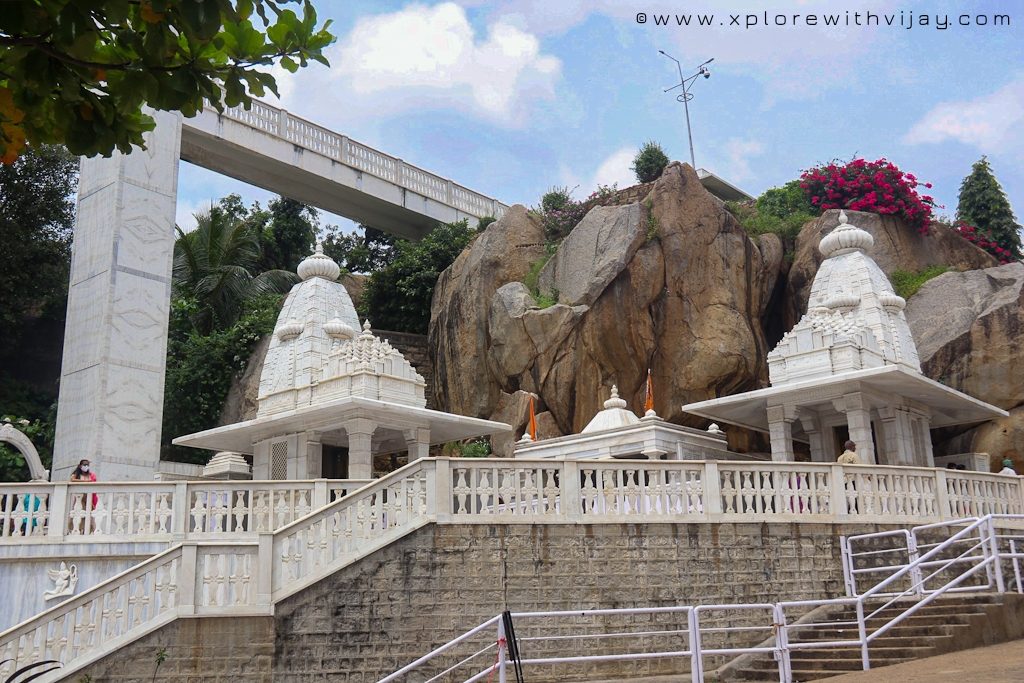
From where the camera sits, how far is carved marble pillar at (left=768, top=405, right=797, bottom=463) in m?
20.0

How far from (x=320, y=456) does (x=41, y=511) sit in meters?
6.58

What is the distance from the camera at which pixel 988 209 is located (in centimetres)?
3128

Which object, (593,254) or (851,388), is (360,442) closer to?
(851,388)

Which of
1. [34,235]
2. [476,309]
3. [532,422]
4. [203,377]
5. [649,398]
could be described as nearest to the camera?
[649,398]

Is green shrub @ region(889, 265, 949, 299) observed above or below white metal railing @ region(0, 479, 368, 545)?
above

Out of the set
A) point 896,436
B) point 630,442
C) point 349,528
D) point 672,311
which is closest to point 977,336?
point 896,436

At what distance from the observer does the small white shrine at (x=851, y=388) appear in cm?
1917

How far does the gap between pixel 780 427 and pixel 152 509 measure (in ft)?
38.1

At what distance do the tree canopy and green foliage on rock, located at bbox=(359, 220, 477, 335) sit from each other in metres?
25.8

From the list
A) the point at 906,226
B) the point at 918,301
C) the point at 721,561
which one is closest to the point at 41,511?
the point at 721,561

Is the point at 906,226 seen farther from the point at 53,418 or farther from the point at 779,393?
the point at 53,418

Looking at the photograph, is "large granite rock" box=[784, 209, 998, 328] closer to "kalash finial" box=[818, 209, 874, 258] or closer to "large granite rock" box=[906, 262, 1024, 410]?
"large granite rock" box=[906, 262, 1024, 410]

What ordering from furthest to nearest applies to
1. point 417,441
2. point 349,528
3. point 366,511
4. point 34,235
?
point 34,235, point 417,441, point 366,511, point 349,528

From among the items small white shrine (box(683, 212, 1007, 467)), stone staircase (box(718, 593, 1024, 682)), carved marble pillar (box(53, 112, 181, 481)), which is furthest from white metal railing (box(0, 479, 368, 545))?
small white shrine (box(683, 212, 1007, 467))
